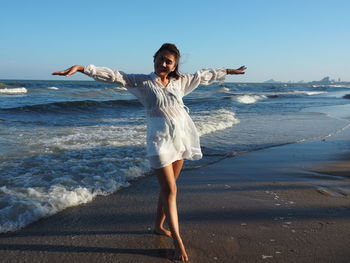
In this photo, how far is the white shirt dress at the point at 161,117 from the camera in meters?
2.74

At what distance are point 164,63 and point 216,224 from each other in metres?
1.79

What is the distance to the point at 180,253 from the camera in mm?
2850

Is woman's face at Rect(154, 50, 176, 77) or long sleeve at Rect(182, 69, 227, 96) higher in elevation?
woman's face at Rect(154, 50, 176, 77)

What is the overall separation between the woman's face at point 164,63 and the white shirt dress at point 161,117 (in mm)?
63

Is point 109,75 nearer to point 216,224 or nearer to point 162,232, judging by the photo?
point 162,232

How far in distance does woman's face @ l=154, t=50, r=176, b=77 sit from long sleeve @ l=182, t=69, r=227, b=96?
276 millimetres

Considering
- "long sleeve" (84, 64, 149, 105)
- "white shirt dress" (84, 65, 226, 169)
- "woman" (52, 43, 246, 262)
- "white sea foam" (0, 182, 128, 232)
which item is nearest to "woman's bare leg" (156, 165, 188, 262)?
"woman" (52, 43, 246, 262)

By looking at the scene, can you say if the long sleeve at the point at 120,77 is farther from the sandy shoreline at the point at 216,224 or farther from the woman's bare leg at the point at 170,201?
the sandy shoreline at the point at 216,224

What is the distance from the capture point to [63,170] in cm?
542

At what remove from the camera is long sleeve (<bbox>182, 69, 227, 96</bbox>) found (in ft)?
10.5

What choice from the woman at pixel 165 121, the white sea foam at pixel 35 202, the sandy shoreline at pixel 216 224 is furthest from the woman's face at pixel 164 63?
the white sea foam at pixel 35 202

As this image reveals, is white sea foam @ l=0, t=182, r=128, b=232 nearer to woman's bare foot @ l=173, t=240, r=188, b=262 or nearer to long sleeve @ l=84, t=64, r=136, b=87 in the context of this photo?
woman's bare foot @ l=173, t=240, r=188, b=262

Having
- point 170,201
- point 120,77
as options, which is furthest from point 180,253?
point 120,77

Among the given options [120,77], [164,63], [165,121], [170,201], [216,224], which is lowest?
[216,224]
